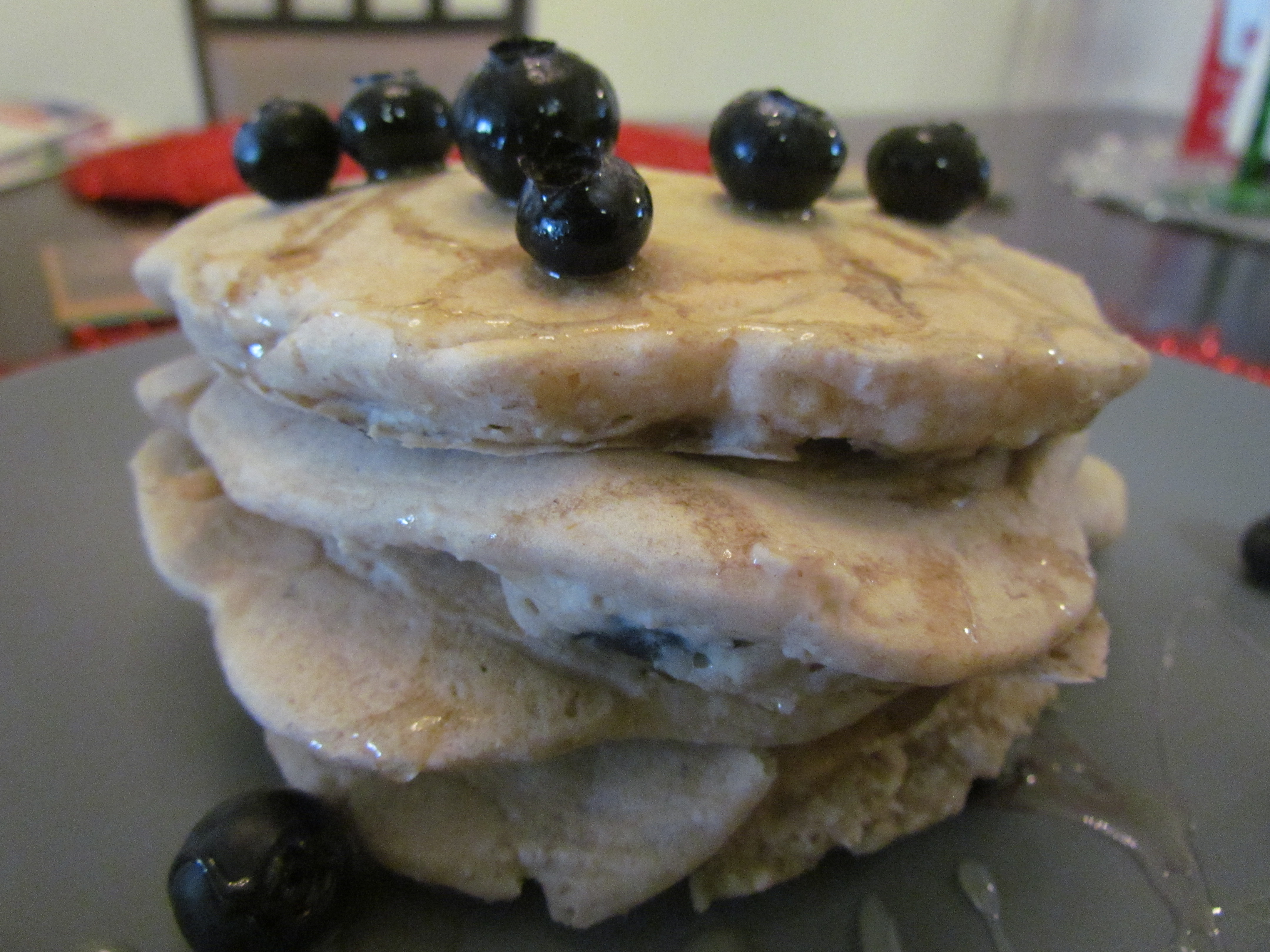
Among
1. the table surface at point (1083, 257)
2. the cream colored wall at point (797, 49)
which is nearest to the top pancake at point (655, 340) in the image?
the table surface at point (1083, 257)

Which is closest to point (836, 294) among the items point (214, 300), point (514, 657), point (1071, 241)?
point (514, 657)

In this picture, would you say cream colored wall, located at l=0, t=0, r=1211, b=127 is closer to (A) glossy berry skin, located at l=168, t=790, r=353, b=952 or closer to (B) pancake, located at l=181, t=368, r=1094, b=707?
(B) pancake, located at l=181, t=368, r=1094, b=707

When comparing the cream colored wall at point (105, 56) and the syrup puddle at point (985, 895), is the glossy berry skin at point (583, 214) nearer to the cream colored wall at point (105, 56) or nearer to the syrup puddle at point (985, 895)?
the syrup puddle at point (985, 895)

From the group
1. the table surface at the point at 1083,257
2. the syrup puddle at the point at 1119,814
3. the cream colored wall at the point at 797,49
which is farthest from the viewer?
the cream colored wall at the point at 797,49

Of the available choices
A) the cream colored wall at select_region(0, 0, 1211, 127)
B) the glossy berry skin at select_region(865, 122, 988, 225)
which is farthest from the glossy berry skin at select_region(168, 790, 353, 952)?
the cream colored wall at select_region(0, 0, 1211, 127)

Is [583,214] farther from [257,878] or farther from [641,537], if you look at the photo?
[257,878]

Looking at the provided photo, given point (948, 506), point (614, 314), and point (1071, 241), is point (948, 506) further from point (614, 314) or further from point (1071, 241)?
point (1071, 241)

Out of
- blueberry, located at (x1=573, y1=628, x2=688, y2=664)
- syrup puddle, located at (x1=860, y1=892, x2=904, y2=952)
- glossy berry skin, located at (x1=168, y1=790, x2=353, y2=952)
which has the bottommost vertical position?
syrup puddle, located at (x1=860, y1=892, x2=904, y2=952)
